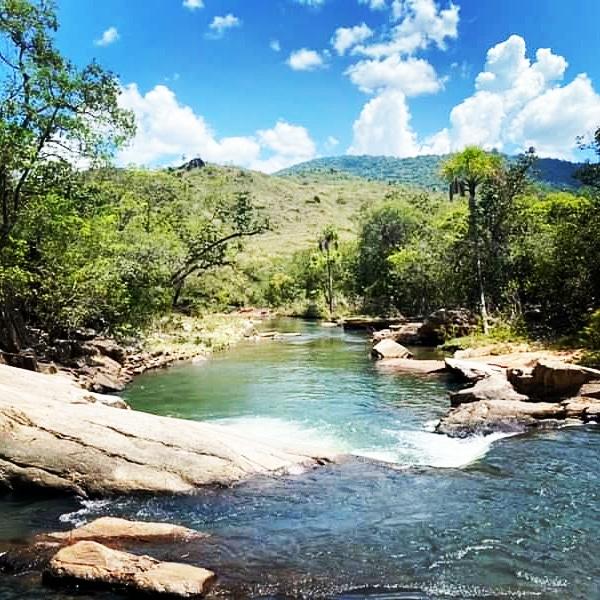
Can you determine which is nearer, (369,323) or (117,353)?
(117,353)

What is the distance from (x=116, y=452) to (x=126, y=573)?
198 inches

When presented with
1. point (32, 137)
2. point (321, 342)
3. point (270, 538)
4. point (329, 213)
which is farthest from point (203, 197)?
point (329, 213)

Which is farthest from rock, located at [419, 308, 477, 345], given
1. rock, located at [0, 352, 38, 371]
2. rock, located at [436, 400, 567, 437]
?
rock, located at [0, 352, 38, 371]

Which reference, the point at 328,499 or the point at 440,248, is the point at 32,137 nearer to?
the point at 328,499

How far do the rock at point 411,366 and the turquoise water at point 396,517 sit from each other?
8.68m

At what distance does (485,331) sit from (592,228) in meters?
8.18

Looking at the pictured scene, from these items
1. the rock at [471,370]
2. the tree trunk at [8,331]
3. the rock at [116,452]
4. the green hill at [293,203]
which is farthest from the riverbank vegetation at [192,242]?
the green hill at [293,203]

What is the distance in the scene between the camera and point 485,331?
35656 mm

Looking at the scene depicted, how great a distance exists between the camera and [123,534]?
9.28 m

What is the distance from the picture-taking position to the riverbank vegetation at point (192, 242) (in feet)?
75.9

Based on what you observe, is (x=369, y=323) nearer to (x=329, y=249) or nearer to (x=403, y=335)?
(x=403, y=335)

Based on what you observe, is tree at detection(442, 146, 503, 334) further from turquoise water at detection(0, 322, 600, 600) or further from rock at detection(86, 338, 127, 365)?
turquoise water at detection(0, 322, 600, 600)

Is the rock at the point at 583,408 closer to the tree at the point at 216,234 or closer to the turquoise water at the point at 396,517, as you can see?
the turquoise water at the point at 396,517

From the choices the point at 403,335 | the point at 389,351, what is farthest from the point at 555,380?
the point at 403,335
